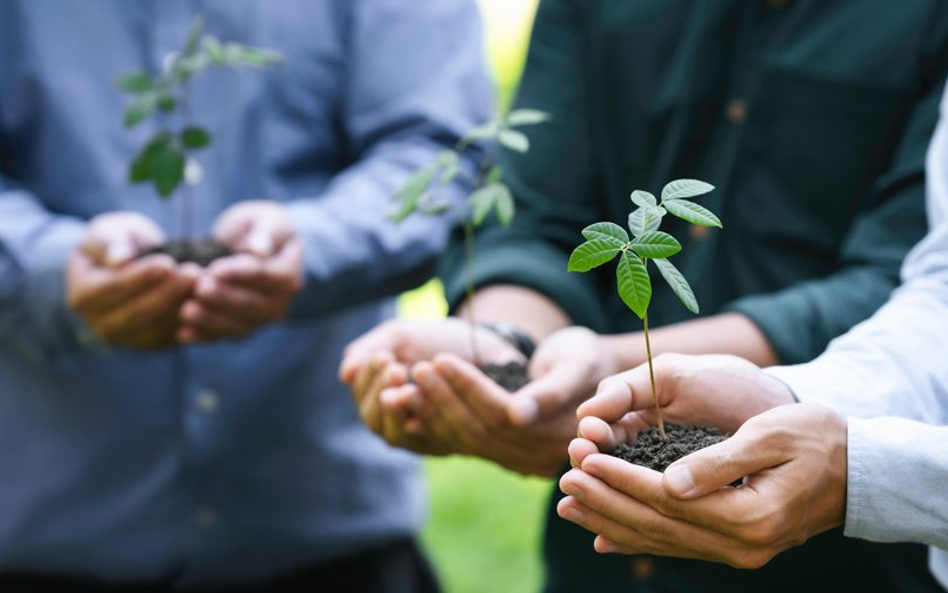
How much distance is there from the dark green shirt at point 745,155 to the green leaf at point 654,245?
1.69 ft

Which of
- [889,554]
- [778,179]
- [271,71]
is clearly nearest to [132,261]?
[271,71]

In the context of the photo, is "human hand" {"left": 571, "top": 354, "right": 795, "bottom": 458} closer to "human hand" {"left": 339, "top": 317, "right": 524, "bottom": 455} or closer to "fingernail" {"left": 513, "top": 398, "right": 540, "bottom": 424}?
"fingernail" {"left": 513, "top": 398, "right": 540, "bottom": 424}

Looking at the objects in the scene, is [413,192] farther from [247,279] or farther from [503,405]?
[247,279]

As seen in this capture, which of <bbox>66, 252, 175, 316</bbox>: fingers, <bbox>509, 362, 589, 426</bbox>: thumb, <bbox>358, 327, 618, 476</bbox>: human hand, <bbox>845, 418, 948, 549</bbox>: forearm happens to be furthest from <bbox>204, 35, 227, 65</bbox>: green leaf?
<bbox>845, 418, 948, 549</bbox>: forearm

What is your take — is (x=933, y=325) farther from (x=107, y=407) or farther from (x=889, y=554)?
(x=107, y=407)

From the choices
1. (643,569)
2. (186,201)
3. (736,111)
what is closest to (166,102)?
(186,201)

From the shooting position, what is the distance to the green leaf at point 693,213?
3.72 feet

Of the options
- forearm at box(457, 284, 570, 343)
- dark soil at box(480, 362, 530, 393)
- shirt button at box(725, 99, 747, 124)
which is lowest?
dark soil at box(480, 362, 530, 393)

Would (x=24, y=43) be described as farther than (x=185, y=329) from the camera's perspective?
Yes

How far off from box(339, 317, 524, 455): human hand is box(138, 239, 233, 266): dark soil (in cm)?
44

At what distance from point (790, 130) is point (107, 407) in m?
1.35

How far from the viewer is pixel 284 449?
7.63ft

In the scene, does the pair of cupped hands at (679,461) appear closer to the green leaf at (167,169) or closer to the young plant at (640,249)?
the young plant at (640,249)

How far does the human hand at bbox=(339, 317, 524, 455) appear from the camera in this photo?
5.46 ft
